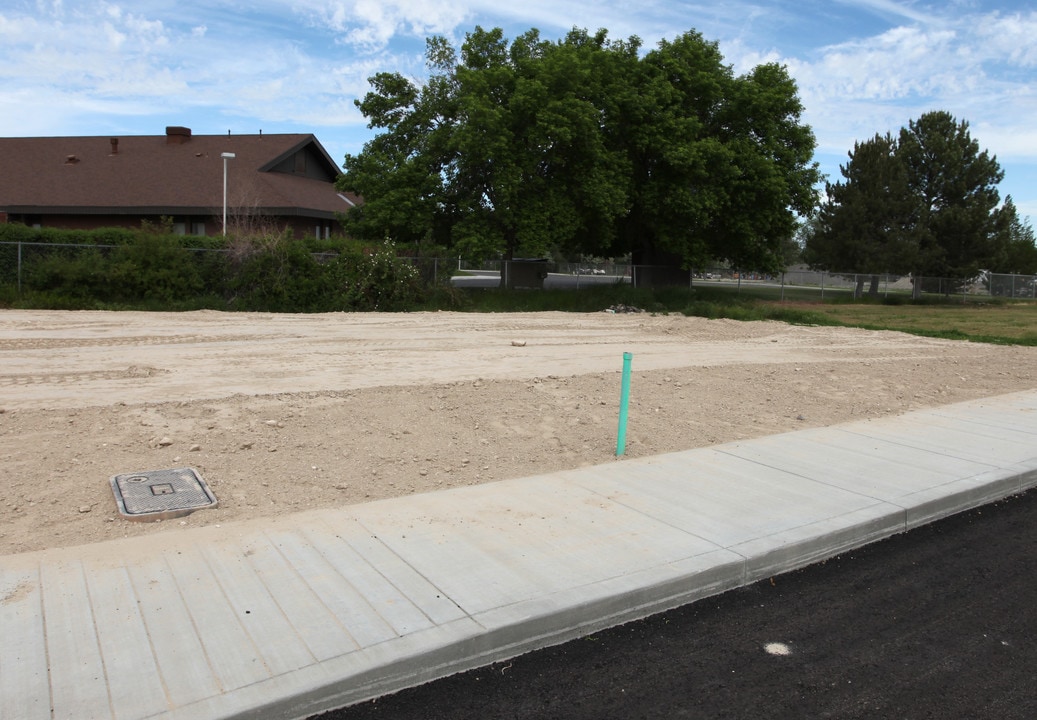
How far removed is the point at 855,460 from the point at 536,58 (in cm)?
2700

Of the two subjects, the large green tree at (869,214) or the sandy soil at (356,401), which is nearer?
the sandy soil at (356,401)

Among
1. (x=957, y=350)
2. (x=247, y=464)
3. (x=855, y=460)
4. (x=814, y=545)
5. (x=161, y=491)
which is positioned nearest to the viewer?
(x=814, y=545)

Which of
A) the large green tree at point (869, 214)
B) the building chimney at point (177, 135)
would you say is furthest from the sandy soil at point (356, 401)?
the large green tree at point (869, 214)

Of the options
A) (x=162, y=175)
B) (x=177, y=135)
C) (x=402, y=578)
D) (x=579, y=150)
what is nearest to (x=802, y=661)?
(x=402, y=578)

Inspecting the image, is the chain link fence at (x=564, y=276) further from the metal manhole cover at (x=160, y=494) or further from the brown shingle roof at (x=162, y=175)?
the metal manhole cover at (x=160, y=494)

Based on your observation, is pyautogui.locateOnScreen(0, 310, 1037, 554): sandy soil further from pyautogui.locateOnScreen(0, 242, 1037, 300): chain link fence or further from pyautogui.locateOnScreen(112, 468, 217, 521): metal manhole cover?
pyautogui.locateOnScreen(0, 242, 1037, 300): chain link fence

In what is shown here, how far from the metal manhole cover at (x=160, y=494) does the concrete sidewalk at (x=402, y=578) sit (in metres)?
0.38

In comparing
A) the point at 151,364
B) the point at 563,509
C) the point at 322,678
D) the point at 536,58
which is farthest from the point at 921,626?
the point at 536,58

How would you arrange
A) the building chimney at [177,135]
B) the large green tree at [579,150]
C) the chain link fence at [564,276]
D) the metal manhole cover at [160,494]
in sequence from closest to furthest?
the metal manhole cover at [160,494], the chain link fence at [564,276], the large green tree at [579,150], the building chimney at [177,135]

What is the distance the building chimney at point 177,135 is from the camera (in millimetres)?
37812

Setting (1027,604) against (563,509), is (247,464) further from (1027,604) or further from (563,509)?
(1027,604)

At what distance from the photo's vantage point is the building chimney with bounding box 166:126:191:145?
37812 mm

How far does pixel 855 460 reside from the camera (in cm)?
842

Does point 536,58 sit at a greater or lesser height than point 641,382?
greater
